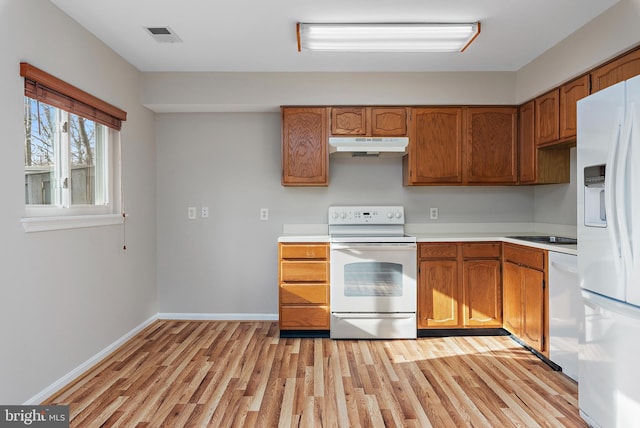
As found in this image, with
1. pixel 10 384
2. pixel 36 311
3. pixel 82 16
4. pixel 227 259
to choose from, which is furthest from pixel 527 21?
pixel 10 384

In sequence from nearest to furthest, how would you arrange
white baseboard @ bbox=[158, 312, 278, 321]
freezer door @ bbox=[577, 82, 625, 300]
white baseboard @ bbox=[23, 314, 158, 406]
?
freezer door @ bbox=[577, 82, 625, 300] → white baseboard @ bbox=[23, 314, 158, 406] → white baseboard @ bbox=[158, 312, 278, 321]

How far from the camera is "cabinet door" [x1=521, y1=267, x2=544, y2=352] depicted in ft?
10.0

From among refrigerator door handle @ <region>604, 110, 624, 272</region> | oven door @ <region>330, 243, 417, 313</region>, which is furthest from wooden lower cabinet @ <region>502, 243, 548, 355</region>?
refrigerator door handle @ <region>604, 110, 624, 272</region>

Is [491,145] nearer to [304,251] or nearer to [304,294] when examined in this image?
[304,251]

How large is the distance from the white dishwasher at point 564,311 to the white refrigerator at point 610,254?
447 millimetres

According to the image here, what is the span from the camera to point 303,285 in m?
3.67

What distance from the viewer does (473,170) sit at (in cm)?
386

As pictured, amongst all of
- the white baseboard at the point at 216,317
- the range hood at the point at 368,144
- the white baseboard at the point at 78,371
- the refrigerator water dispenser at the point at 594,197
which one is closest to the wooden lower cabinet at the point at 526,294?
the refrigerator water dispenser at the point at 594,197

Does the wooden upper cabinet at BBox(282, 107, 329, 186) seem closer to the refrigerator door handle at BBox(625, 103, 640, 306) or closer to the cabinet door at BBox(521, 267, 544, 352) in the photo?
the cabinet door at BBox(521, 267, 544, 352)

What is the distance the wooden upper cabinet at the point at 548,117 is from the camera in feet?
10.8

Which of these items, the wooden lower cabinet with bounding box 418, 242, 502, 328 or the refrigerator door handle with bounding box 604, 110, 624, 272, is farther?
the wooden lower cabinet with bounding box 418, 242, 502, 328

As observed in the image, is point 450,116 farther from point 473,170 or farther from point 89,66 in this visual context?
point 89,66

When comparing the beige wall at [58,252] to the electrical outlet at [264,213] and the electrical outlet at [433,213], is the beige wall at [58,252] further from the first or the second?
the electrical outlet at [433,213]

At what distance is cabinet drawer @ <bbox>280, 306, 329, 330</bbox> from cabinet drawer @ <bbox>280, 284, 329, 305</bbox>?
5 centimetres
